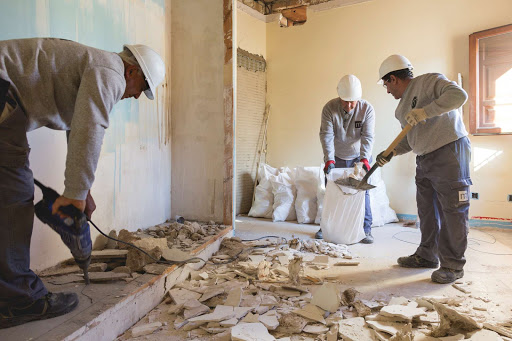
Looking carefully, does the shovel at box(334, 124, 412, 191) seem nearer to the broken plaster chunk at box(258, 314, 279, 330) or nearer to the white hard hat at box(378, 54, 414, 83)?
the white hard hat at box(378, 54, 414, 83)

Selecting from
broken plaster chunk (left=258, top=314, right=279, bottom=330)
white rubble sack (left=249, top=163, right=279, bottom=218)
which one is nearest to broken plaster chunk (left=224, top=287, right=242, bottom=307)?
broken plaster chunk (left=258, top=314, right=279, bottom=330)

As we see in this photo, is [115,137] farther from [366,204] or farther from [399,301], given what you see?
[366,204]

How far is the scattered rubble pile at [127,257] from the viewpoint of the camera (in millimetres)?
1932

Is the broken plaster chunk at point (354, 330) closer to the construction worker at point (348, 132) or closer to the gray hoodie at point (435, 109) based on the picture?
the gray hoodie at point (435, 109)

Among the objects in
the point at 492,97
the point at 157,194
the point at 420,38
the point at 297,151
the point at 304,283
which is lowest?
the point at 304,283

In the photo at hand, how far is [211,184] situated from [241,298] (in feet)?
5.71

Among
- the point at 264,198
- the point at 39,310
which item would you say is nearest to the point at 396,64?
the point at 39,310

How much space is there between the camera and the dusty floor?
195 centimetres

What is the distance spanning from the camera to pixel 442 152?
2318mm

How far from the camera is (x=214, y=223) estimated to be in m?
3.53

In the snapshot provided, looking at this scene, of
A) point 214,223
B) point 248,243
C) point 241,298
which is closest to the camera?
point 241,298

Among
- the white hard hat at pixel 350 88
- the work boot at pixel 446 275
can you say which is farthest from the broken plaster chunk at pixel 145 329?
the white hard hat at pixel 350 88

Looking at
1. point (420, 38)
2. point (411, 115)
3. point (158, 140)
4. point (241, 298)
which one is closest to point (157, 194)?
point (158, 140)

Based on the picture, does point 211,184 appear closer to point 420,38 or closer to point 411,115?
point 411,115
